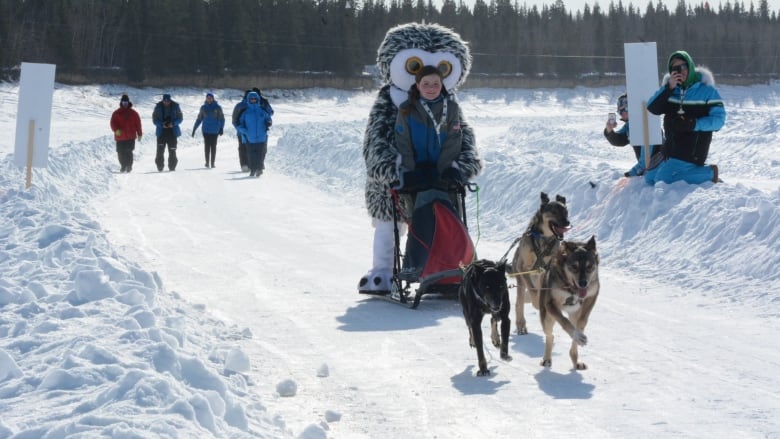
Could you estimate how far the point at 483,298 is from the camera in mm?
5586

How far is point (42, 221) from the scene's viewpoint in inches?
336

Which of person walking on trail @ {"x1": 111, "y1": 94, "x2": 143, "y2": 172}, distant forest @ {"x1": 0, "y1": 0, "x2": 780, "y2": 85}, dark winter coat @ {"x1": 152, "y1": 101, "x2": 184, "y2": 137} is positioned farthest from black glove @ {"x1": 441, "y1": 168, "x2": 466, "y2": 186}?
distant forest @ {"x1": 0, "y1": 0, "x2": 780, "y2": 85}

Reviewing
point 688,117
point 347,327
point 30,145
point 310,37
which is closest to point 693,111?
point 688,117

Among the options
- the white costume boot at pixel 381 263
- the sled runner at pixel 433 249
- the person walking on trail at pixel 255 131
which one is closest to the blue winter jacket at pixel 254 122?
the person walking on trail at pixel 255 131

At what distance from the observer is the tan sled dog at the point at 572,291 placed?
17.9ft

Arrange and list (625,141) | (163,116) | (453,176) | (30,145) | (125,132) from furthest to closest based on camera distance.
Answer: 1. (163,116)
2. (125,132)
3. (625,141)
4. (30,145)
5. (453,176)

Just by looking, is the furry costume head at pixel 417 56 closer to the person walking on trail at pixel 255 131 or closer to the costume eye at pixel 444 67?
the costume eye at pixel 444 67

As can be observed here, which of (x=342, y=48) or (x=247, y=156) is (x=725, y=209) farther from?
(x=342, y=48)

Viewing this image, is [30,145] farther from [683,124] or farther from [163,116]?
[163,116]

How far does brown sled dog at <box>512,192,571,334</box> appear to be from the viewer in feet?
20.8

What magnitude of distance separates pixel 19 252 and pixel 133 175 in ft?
40.4

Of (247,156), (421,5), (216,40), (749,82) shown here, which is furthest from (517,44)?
(247,156)

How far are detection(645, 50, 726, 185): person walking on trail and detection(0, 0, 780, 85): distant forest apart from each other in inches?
2289

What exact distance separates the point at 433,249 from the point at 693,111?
4.17m
